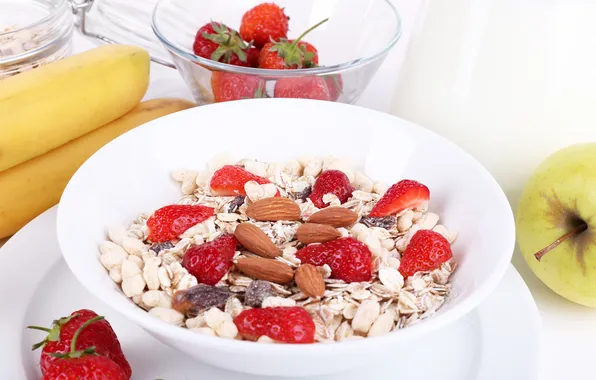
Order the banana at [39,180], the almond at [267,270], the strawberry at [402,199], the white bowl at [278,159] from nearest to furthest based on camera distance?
the white bowl at [278,159]
the almond at [267,270]
the strawberry at [402,199]
the banana at [39,180]

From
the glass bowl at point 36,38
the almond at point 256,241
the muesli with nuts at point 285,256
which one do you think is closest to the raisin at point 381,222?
Answer: the muesli with nuts at point 285,256

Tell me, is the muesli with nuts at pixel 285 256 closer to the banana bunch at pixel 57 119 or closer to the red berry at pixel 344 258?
the red berry at pixel 344 258

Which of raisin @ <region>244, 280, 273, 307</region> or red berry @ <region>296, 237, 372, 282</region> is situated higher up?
red berry @ <region>296, 237, 372, 282</region>

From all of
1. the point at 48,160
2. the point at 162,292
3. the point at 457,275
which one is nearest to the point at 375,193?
the point at 457,275

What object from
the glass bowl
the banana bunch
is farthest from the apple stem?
the glass bowl

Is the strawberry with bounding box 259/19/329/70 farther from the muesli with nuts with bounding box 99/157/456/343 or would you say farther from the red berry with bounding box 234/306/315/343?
the red berry with bounding box 234/306/315/343

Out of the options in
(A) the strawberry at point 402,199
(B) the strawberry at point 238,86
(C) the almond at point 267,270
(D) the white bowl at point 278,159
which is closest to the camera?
(D) the white bowl at point 278,159
